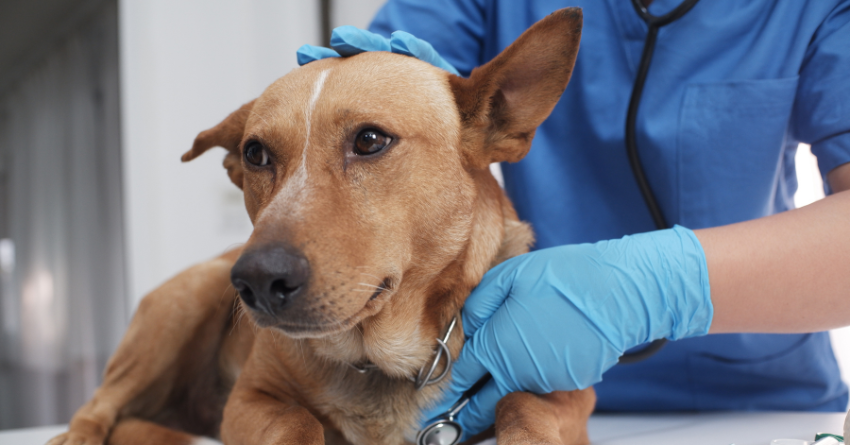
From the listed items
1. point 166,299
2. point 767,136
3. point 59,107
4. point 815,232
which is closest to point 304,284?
point 166,299

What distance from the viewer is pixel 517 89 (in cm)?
109

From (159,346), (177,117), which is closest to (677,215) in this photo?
(159,346)

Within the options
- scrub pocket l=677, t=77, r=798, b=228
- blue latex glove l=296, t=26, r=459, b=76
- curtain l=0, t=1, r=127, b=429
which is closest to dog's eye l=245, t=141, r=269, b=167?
blue latex glove l=296, t=26, r=459, b=76

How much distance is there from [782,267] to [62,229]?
7384 mm

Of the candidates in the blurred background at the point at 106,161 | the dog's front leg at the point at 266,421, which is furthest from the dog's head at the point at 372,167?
the blurred background at the point at 106,161

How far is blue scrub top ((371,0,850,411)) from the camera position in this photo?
1.36 metres

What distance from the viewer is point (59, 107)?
646 centimetres

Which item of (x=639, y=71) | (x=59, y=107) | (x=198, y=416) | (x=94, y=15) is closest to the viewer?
(x=639, y=71)

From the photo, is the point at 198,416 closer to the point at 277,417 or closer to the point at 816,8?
the point at 277,417

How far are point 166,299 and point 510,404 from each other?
103 centimetres

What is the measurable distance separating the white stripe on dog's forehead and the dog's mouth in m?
0.18

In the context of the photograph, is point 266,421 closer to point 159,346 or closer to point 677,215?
point 159,346

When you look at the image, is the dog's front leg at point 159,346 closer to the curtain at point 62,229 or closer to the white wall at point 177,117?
the white wall at point 177,117

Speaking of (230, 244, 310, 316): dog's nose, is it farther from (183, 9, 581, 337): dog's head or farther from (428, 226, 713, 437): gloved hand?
(428, 226, 713, 437): gloved hand
